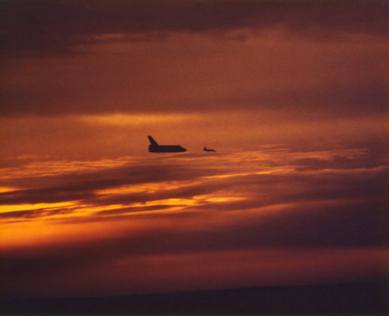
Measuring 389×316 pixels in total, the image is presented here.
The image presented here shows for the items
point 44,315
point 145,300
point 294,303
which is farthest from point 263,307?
point 44,315

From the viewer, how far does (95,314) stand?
1480cm

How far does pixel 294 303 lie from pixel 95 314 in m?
2.45

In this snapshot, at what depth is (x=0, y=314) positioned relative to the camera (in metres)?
14.8

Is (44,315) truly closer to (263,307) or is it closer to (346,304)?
(263,307)

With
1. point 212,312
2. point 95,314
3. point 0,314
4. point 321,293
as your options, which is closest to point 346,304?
point 321,293

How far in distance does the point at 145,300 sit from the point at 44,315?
125 centimetres

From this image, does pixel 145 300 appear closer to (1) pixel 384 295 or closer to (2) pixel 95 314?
(2) pixel 95 314

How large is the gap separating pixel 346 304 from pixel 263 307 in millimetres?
1023

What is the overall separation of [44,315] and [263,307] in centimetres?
267

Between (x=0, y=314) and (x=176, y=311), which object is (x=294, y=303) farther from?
(x=0, y=314)

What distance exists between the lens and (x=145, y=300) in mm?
15023

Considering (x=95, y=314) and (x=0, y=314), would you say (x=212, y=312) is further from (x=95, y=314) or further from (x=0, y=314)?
(x=0, y=314)

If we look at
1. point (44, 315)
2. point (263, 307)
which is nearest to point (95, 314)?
point (44, 315)

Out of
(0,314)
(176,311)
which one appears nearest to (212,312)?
(176,311)
